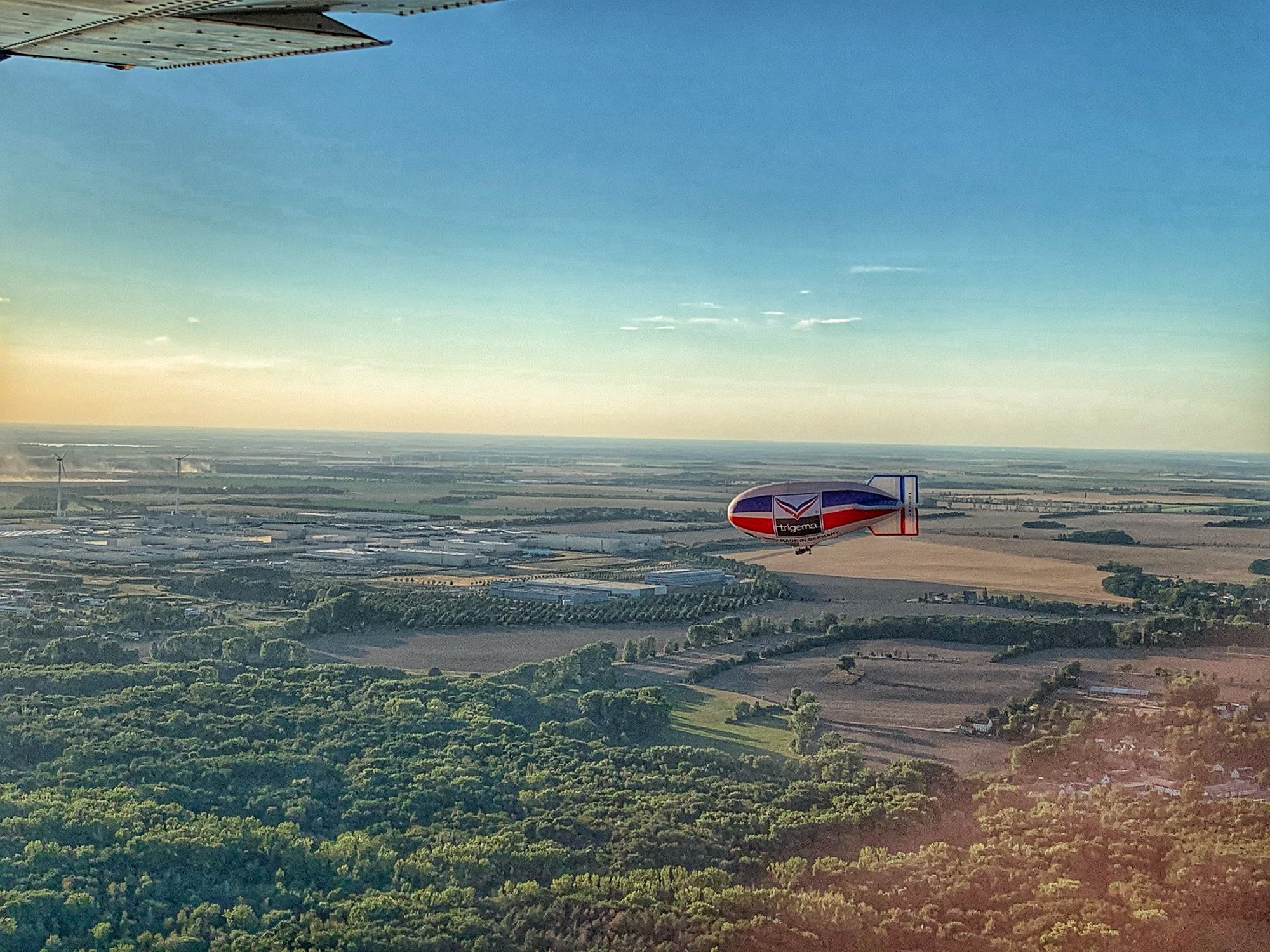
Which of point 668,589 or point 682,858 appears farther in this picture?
point 668,589

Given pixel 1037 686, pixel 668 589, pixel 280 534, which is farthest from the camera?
pixel 280 534

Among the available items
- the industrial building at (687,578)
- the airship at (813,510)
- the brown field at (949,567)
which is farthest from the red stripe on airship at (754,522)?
the brown field at (949,567)

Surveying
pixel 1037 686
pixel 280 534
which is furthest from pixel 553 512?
pixel 1037 686

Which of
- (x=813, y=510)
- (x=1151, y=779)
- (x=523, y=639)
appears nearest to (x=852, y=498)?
(x=813, y=510)

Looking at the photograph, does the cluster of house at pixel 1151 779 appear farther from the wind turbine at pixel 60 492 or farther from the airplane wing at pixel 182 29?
the wind turbine at pixel 60 492

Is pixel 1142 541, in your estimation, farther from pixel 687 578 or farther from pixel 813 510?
pixel 813 510

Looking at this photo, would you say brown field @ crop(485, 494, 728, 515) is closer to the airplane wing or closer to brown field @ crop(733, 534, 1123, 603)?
brown field @ crop(733, 534, 1123, 603)

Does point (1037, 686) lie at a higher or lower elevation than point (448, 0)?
lower

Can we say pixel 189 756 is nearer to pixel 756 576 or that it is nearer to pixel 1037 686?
pixel 1037 686

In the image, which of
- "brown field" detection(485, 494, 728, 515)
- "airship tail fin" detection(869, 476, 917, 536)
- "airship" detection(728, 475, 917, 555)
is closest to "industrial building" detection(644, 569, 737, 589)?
"brown field" detection(485, 494, 728, 515)
